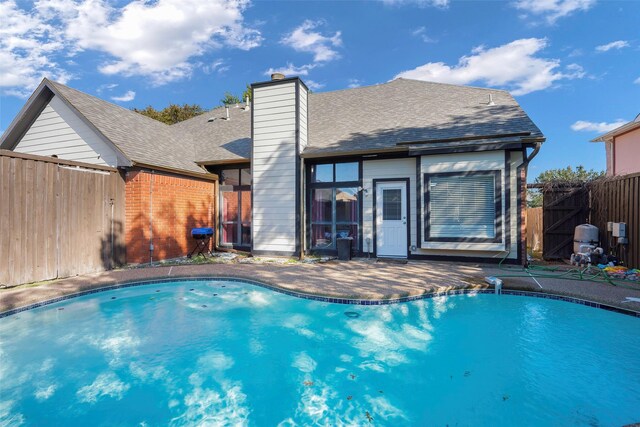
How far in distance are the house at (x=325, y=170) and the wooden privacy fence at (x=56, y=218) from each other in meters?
0.57

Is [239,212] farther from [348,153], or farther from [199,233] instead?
[348,153]

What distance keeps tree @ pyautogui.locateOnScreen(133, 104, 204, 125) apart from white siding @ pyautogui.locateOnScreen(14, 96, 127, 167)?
18801mm

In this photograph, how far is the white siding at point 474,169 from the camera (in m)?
7.54

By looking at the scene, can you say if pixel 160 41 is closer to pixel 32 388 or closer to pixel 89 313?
pixel 89 313

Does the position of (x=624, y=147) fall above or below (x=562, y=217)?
above

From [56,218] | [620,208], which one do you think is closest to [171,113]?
[56,218]

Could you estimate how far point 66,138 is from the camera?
29.2 ft

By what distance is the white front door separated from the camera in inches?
346

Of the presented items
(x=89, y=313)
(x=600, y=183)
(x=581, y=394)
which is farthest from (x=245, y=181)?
(x=600, y=183)

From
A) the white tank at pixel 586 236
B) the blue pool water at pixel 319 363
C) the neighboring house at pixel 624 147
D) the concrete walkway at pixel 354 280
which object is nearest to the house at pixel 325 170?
the concrete walkway at pixel 354 280

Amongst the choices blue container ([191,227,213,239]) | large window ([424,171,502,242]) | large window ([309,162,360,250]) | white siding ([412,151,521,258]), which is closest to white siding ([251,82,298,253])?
large window ([309,162,360,250])

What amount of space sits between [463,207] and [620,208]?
345 centimetres

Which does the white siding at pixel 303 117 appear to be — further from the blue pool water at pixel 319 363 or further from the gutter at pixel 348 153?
the blue pool water at pixel 319 363

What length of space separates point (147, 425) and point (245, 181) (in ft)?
28.2
